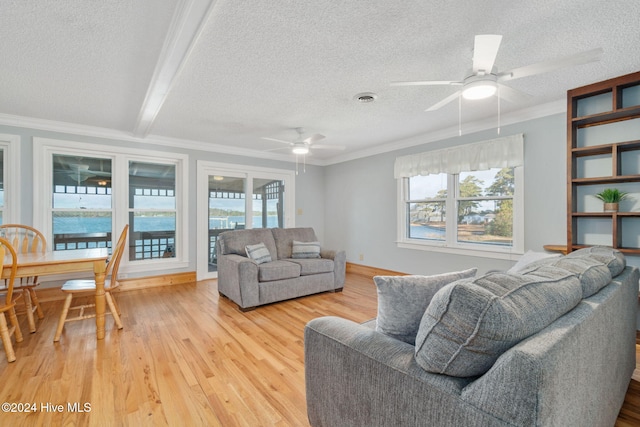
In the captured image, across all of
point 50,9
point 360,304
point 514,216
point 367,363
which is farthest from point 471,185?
point 50,9

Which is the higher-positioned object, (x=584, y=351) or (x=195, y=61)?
(x=195, y=61)

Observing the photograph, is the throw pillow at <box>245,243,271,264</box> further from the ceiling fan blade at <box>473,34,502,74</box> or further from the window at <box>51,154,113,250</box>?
the ceiling fan blade at <box>473,34,502,74</box>

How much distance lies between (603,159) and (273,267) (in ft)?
12.3

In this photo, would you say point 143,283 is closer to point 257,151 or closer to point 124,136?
point 124,136

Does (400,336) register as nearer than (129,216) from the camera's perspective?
Yes

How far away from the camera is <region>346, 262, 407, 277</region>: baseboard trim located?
503 cm

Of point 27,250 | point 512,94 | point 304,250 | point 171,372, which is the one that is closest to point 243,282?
point 304,250

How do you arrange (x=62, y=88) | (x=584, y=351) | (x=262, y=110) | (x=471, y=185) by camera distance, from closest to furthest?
(x=584, y=351) < (x=62, y=88) < (x=262, y=110) < (x=471, y=185)

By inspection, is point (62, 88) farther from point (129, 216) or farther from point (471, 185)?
point (471, 185)

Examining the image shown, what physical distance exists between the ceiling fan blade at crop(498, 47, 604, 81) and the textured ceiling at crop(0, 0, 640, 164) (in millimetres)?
291

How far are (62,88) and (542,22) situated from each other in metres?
4.07

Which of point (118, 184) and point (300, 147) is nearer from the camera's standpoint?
point (300, 147)

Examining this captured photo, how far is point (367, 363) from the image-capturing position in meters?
1.11

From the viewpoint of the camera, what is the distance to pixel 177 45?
1997 mm
